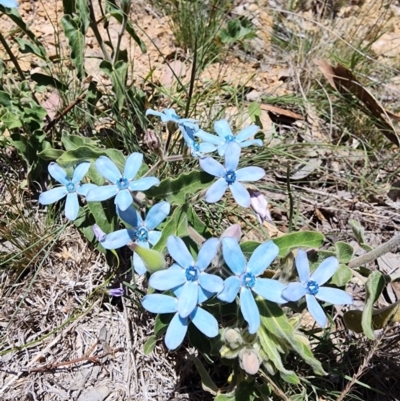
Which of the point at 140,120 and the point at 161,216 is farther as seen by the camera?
the point at 140,120

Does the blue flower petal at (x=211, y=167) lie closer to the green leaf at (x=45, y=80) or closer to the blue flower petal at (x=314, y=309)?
the blue flower petal at (x=314, y=309)

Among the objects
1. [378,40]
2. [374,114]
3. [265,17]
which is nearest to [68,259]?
[374,114]

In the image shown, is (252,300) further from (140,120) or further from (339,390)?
(140,120)

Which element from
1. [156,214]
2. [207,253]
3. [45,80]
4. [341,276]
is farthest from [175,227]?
[45,80]

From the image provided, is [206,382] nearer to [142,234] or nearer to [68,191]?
[142,234]

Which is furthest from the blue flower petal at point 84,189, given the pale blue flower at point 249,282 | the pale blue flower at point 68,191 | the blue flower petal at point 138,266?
the pale blue flower at point 249,282

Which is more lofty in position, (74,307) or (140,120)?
(140,120)
